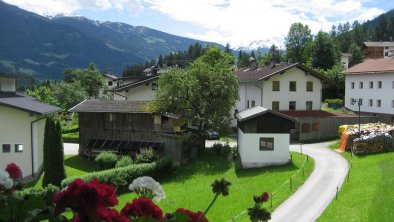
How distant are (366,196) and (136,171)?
15.9 meters

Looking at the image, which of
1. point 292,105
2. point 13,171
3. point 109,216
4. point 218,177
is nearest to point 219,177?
point 218,177

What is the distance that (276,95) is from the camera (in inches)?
1976

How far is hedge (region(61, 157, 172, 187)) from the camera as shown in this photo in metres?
28.4

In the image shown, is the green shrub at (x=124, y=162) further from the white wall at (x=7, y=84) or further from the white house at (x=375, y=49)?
the white house at (x=375, y=49)

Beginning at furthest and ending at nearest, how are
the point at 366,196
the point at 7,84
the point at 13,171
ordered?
the point at 7,84, the point at 366,196, the point at 13,171

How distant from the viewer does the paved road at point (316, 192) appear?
798 inches

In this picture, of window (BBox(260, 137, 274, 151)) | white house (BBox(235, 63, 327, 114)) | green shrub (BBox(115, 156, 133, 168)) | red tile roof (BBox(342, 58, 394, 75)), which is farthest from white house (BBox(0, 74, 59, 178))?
red tile roof (BBox(342, 58, 394, 75))

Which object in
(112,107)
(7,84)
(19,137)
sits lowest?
(19,137)

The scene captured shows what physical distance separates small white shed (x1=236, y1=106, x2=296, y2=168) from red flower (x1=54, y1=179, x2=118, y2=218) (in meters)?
29.4

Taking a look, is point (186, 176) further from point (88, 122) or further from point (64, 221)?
point (64, 221)

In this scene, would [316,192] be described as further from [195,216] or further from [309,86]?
[309,86]

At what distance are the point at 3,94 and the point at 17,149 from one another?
22.2ft

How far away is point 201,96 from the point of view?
36.6 metres

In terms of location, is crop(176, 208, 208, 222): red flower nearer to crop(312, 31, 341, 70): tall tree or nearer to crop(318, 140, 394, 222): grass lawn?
crop(318, 140, 394, 222): grass lawn
